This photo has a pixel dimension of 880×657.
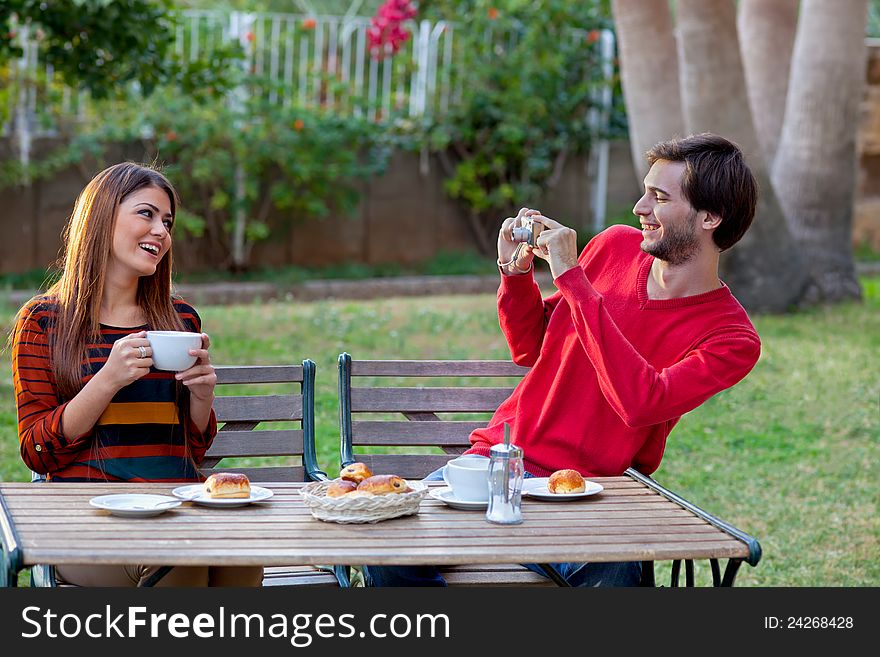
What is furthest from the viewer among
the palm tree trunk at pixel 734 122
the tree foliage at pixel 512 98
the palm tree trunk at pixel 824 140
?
the tree foliage at pixel 512 98

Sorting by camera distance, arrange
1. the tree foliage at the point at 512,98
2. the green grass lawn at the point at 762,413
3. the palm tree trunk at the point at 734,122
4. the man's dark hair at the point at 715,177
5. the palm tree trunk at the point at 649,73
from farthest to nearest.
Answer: the tree foliage at the point at 512,98 < the palm tree trunk at the point at 649,73 < the palm tree trunk at the point at 734,122 < the green grass lawn at the point at 762,413 < the man's dark hair at the point at 715,177

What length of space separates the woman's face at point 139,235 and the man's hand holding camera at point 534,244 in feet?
2.97

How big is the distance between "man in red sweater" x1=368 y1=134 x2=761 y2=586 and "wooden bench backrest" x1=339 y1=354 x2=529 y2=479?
0.54 metres

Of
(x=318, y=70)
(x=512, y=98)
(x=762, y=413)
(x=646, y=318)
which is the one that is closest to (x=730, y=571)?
(x=646, y=318)

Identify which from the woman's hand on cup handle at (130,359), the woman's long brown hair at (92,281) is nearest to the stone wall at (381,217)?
the woman's long brown hair at (92,281)

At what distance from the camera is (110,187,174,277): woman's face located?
→ 3293mm

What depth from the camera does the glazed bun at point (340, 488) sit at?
2.67 m

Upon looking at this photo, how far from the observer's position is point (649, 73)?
9.77 metres

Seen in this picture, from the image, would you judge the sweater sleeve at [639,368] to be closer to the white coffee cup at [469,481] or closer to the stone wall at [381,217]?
the white coffee cup at [469,481]

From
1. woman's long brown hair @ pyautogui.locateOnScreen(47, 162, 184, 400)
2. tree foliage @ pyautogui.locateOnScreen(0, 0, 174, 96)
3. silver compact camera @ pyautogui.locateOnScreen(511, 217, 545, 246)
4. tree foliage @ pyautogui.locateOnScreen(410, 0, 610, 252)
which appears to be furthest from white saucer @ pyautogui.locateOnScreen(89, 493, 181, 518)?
tree foliage @ pyautogui.locateOnScreen(410, 0, 610, 252)

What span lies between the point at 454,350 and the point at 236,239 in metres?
4.24

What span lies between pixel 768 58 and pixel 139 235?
29.3ft

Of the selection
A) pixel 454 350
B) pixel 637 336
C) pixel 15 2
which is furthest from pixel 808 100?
pixel 637 336

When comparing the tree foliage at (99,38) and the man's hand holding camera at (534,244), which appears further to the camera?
the tree foliage at (99,38)
